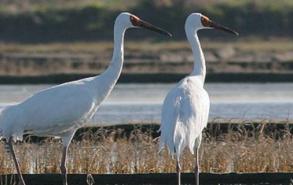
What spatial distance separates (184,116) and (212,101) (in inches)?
519

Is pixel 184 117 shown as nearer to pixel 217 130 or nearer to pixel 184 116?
pixel 184 116

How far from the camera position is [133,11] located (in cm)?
4797

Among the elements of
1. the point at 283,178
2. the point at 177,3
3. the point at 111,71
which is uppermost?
the point at 177,3

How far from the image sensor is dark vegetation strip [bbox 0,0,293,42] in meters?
45.8

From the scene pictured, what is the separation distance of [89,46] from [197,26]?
27.6 m

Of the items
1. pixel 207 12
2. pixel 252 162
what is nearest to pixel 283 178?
pixel 252 162

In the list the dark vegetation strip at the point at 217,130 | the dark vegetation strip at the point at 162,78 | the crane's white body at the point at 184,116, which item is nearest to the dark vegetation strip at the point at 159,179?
the crane's white body at the point at 184,116

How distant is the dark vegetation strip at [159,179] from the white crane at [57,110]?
514 millimetres

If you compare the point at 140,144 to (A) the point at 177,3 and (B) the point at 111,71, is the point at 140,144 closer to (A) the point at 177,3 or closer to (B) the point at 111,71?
(B) the point at 111,71

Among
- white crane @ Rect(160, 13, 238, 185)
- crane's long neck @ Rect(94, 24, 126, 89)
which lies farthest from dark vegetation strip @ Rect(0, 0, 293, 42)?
white crane @ Rect(160, 13, 238, 185)

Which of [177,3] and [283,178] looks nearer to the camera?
[283,178]

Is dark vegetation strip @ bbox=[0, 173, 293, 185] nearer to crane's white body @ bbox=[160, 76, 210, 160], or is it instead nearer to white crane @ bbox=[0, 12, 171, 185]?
white crane @ bbox=[0, 12, 171, 185]

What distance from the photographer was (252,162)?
16.7 m

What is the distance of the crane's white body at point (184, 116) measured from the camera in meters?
13.7
